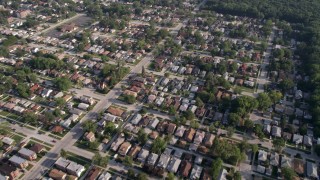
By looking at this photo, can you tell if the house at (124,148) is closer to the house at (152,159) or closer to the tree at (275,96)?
the house at (152,159)

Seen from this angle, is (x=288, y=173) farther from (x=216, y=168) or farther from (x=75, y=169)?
(x=75, y=169)

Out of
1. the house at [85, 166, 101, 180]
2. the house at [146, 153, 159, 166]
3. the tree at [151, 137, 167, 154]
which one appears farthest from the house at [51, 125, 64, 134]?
the house at [146, 153, 159, 166]

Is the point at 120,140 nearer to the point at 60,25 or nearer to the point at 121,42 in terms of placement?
the point at 121,42

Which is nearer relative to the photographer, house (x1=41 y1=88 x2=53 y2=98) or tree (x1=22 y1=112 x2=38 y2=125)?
tree (x1=22 y1=112 x2=38 y2=125)

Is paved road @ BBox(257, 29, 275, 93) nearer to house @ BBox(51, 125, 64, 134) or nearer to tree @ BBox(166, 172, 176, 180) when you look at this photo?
tree @ BBox(166, 172, 176, 180)

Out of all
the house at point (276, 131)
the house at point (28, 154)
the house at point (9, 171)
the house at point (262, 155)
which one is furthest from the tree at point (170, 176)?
the house at point (9, 171)

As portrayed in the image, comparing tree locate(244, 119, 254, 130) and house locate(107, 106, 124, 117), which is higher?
tree locate(244, 119, 254, 130)
